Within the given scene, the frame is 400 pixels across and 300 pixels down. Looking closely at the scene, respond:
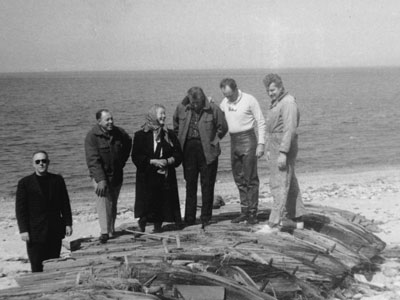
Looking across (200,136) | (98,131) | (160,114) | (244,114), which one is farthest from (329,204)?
(98,131)

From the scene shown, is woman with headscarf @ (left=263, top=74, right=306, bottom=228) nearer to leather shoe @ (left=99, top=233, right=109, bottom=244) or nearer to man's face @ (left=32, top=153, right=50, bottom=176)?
leather shoe @ (left=99, top=233, right=109, bottom=244)

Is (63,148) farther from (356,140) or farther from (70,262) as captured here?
(70,262)

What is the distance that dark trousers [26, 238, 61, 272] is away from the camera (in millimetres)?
6855

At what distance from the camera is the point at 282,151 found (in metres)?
7.40

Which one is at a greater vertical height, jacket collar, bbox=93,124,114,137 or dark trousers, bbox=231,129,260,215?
jacket collar, bbox=93,124,114,137

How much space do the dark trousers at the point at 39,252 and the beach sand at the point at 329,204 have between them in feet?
5.58

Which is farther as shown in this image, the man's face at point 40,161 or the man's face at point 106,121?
the man's face at point 106,121

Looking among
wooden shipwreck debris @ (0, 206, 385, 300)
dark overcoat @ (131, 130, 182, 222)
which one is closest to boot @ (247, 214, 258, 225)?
wooden shipwreck debris @ (0, 206, 385, 300)

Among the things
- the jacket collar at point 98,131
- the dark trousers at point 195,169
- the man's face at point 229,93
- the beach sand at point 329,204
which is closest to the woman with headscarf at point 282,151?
the man's face at point 229,93

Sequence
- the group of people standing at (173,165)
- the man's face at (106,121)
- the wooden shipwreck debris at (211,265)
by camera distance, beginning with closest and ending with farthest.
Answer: the wooden shipwreck debris at (211,265) < the group of people standing at (173,165) < the man's face at (106,121)

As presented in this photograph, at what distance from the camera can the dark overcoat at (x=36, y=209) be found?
22.1 ft

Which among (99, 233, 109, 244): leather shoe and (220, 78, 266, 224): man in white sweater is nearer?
(99, 233, 109, 244): leather shoe

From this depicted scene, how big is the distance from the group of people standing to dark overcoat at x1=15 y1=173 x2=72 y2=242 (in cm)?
1

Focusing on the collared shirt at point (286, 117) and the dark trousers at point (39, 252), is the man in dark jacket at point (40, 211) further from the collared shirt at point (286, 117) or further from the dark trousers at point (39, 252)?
the collared shirt at point (286, 117)
